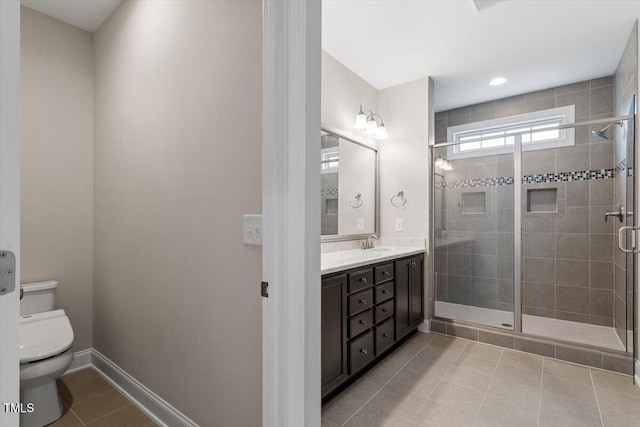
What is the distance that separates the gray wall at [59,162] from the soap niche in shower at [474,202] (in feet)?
10.7

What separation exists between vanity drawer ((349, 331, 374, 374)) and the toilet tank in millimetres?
2023

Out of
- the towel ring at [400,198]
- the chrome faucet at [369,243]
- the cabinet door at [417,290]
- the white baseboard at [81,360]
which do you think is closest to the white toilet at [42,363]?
the white baseboard at [81,360]

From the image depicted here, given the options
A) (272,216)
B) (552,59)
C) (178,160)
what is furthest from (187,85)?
(552,59)

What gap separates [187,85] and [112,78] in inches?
40.2

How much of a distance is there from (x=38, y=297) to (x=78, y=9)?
194 centimetres

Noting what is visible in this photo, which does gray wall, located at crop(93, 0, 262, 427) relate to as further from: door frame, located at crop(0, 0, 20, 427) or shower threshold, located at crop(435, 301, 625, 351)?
shower threshold, located at crop(435, 301, 625, 351)

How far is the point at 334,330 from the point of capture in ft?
6.27

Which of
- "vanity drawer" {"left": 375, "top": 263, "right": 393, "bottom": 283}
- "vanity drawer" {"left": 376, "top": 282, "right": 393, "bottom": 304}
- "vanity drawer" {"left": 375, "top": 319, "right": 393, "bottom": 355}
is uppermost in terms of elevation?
"vanity drawer" {"left": 375, "top": 263, "right": 393, "bottom": 283}

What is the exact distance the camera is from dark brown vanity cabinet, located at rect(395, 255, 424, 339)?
106 inches

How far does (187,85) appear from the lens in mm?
1537

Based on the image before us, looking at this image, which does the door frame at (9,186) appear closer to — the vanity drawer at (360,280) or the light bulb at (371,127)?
the vanity drawer at (360,280)

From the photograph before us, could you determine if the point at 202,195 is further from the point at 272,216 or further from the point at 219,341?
the point at 219,341

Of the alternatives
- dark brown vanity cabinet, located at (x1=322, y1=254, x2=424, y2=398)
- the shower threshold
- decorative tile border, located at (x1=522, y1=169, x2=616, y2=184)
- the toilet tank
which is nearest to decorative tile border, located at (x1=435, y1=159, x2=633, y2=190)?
decorative tile border, located at (x1=522, y1=169, x2=616, y2=184)

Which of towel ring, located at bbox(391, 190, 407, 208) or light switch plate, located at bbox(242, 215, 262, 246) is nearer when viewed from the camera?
light switch plate, located at bbox(242, 215, 262, 246)
